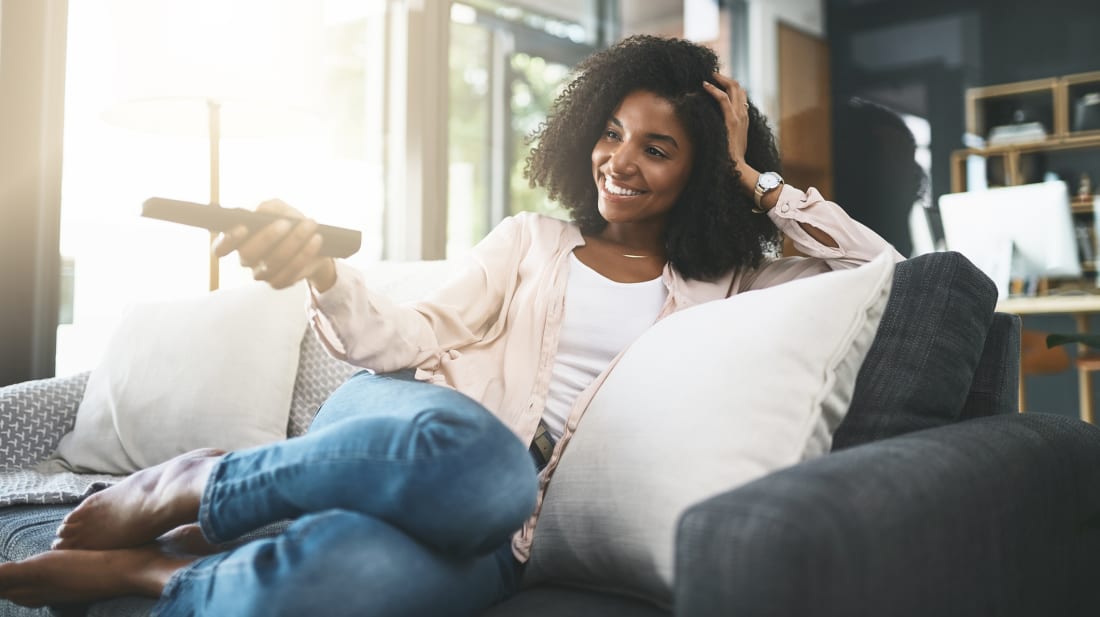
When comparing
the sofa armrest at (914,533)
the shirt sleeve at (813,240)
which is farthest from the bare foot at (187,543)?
the shirt sleeve at (813,240)

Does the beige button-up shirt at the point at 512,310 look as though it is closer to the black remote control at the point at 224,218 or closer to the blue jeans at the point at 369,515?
the black remote control at the point at 224,218

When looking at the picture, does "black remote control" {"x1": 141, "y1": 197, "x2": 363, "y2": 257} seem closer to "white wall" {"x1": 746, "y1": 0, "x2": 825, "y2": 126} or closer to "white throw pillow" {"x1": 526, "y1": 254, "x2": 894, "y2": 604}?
"white throw pillow" {"x1": 526, "y1": 254, "x2": 894, "y2": 604}

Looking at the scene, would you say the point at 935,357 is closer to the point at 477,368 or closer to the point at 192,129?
the point at 477,368

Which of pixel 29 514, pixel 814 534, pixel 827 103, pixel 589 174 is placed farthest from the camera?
pixel 827 103

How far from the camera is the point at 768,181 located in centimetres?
135

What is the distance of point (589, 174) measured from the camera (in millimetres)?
1522

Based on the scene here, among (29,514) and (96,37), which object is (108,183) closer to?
(96,37)

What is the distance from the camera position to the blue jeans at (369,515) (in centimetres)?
76

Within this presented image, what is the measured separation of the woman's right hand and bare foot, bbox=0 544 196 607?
1.10ft

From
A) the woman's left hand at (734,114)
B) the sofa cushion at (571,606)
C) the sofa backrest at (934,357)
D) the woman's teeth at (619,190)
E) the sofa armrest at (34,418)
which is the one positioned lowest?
the sofa cushion at (571,606)

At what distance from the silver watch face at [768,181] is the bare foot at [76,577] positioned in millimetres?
940

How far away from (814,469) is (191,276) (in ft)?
7.58

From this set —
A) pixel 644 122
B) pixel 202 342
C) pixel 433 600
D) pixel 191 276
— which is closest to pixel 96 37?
pixel 191 276

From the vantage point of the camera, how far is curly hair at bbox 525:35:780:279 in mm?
1347
